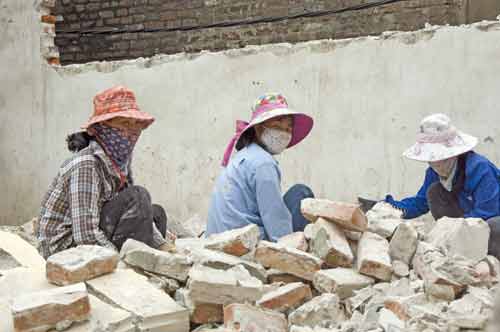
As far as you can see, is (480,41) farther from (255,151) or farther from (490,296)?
(490,296)

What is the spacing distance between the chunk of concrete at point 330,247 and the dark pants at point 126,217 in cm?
88

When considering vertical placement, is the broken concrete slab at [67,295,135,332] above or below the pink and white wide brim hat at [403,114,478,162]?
below

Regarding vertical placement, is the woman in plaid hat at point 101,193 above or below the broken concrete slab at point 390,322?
above

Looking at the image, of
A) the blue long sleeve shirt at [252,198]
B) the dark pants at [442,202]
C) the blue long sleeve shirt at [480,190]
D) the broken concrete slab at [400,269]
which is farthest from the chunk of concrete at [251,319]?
the dark pants at [442,202]

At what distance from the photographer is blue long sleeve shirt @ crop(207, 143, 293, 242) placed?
3.72m

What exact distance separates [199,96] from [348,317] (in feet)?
11.9

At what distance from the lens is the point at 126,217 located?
11.8 feet

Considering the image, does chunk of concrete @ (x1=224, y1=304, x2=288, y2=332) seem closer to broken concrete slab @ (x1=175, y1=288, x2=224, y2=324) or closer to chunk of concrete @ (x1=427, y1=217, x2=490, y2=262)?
broken concrete slab @ (x1=175, y1=288, x2=224, y2=324)

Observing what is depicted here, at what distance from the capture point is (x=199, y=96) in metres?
6.25

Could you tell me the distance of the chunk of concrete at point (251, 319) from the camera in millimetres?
2672

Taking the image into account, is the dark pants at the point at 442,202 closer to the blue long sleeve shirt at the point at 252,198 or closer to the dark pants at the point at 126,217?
the blue long sleeve shirt at the point at 252,198

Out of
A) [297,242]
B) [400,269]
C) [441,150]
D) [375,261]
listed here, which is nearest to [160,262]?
[297,242]

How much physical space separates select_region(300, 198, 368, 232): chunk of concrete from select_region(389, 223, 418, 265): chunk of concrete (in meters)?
0.16

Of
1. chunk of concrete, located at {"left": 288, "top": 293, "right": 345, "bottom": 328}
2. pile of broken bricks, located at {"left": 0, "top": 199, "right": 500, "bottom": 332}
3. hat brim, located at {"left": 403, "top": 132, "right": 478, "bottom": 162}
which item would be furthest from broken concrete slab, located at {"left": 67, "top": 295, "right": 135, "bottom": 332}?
hat brim, located at {"left": 403, "top": 132, "right": 478, "bottom": 162}
